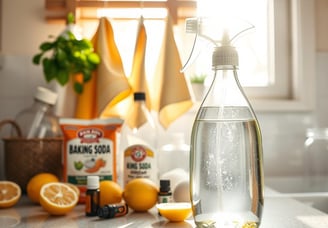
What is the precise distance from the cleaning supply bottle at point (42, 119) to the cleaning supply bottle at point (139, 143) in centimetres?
19

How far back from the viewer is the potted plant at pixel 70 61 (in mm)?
1312

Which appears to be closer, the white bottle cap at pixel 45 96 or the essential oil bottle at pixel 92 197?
the essential oil bottle at pixel 92 197

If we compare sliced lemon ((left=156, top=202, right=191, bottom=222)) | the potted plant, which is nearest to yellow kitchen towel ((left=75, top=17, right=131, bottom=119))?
the potted plant

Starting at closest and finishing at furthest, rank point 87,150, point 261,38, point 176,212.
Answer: point 176,212
point 87,150
point 261,38

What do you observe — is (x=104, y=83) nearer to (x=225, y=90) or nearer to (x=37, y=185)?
(x=37, y=185)

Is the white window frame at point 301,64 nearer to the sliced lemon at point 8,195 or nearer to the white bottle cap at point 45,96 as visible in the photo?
the white bottle cap at point 45,96

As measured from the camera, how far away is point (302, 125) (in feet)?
5.06

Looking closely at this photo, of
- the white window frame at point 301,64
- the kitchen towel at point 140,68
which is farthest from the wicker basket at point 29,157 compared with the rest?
the white window frame at point 301,64

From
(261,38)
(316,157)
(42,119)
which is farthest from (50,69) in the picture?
(316,157)

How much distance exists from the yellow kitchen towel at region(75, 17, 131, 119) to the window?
91 millimetres

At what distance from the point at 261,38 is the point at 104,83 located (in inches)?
25.2

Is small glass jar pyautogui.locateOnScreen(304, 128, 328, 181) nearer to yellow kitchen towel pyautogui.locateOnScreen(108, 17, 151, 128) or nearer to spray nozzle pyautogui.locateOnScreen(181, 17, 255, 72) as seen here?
yellow kitchen towel pyautogui.locateOnScreen(108, 17, 151, 128)

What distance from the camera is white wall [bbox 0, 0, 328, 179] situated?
4.86ft

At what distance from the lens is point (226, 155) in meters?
0.78
